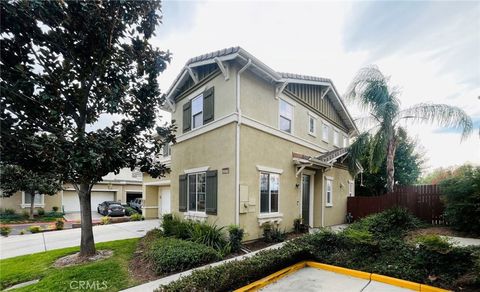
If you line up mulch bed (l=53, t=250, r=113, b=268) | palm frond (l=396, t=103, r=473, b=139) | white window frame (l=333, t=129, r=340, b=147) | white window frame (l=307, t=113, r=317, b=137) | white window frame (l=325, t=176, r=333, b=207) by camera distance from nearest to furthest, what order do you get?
mulch bed (l=53, t=250, r=113, b=268)
palm frond (l=396, t=103, r=473, b=139)
white window frame (l=307, t=113, r=317, b=137)
white window frame (l=325, t=176, r=333, b=207)
white window frame (l=333, t=129, r=340, b=147)

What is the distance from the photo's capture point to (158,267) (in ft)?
19.8

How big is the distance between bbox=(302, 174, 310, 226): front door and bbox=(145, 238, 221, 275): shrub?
6548 mm

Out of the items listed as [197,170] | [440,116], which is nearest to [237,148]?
[197,170]

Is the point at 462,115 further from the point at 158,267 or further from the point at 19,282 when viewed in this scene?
the point at 19,282

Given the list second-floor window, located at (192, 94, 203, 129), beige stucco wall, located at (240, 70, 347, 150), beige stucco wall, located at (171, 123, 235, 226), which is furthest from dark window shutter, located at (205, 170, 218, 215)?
beige stucco wall, located at (240, 70, 347, 150)

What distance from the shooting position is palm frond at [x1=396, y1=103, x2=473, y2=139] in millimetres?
10844

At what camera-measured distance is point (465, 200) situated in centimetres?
885

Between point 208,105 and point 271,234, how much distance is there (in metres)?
5.92

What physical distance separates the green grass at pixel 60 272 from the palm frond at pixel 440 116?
1385 cm

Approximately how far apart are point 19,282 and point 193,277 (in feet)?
15.2

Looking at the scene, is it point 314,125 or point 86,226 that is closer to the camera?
point 86,226

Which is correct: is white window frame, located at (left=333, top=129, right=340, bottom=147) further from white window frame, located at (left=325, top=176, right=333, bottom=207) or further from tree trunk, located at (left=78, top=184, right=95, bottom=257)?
tree trunk, located at (left=78, top=184, right=95, bottom=257)

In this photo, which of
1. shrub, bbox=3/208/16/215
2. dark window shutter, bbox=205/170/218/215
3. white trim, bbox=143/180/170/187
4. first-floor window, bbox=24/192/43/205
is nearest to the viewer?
dark window shutter, bbox=205/170/218/215

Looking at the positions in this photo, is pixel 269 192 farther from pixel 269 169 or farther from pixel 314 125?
pixel 314 125
